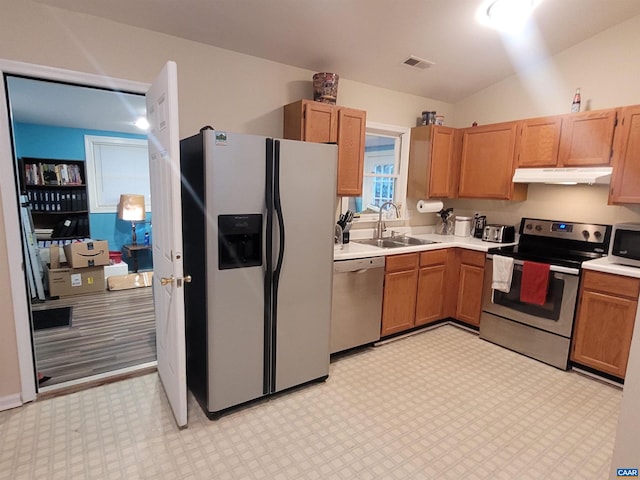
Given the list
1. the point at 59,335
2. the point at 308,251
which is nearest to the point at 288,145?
the point at 308,251

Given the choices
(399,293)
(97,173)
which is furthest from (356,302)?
(97,173)

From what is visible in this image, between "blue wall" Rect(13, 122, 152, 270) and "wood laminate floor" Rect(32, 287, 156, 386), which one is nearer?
"wood laminate floor" Rect(32, 287, 156, 386)

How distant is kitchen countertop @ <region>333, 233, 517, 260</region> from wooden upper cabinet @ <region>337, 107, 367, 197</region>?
0.51 metres

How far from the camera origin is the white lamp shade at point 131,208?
520 cm

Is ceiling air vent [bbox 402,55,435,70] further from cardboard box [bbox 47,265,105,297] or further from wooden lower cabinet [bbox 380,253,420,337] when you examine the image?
cardboard box [bbox 47,265,105,297]

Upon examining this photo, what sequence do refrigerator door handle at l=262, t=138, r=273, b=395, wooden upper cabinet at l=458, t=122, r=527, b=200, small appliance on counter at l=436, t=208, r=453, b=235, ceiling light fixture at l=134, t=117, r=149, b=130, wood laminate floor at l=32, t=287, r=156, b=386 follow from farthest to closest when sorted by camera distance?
1. ceiling light fixture at l=134, t=117, r=149, b=130
2. small appliance on counter at l=436, t=208, r=453, b=235
3. wooden upper cabinet at l=458, t=122, r=527, b=200
4. wood laminate floor at l=32, t=287, r=156, b=386
5. refrigerator door handle at l=262, t=138, r=273, b=395

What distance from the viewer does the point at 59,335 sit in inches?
132

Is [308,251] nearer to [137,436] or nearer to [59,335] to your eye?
[137,436]

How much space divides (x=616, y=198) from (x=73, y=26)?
4051 mm

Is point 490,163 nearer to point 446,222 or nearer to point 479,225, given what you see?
point 479,225

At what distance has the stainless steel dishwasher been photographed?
2.85 m

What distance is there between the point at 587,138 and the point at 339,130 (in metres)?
2.10

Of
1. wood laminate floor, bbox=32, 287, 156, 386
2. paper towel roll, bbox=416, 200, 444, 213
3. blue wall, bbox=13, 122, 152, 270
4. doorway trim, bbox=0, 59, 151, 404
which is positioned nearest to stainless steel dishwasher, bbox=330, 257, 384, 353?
paper towel roll, bbox=416, 200, 444, 213

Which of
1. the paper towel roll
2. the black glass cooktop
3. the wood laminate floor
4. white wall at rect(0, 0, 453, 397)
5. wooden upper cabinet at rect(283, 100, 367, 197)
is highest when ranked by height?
white wall at rect(0, 0, 453, 397)
